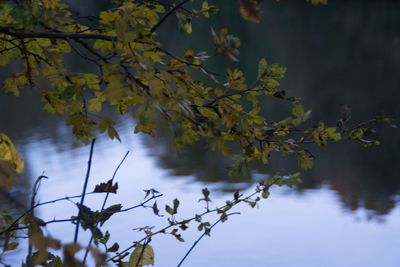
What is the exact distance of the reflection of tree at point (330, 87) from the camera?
22.5 feet

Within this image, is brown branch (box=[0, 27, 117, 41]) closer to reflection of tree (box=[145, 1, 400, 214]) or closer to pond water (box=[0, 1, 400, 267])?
pond water (box=[0, 1, 400, 267])

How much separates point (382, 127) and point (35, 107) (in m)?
4.45

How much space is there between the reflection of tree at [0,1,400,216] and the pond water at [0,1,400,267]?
2cm

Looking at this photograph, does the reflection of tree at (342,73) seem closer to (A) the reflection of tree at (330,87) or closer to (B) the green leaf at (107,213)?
(A) the reflection of tree at (330,87)

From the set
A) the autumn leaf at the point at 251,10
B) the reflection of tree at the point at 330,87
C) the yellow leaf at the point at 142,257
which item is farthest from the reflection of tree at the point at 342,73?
the autumn leaf at the point at 251,10

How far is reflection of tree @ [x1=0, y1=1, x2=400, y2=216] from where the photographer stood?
22.5ft

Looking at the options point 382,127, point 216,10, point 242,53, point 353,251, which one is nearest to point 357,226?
point 353,251

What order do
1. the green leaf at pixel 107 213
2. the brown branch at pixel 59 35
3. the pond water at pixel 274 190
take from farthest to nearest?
the pond water at pixel 274 190 → the green leaf at pixel 107 213 → the brown branch at pixel 59 35

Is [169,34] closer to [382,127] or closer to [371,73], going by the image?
[371,73]

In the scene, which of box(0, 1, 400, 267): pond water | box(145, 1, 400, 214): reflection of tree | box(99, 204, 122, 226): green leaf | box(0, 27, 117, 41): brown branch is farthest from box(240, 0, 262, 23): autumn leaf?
box(145, 1, 400, 214): reflection of tree

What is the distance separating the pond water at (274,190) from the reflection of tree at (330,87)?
2 cm

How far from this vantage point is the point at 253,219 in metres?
5.69

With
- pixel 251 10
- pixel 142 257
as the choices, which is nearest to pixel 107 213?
pixel 142 257

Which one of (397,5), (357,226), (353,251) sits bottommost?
(353,251)
